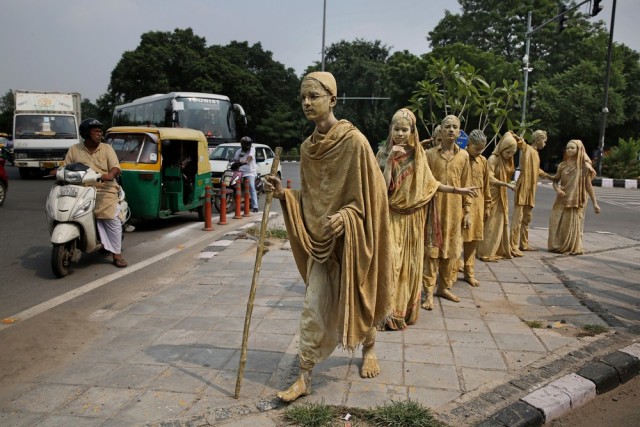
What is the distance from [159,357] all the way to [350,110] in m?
41.6

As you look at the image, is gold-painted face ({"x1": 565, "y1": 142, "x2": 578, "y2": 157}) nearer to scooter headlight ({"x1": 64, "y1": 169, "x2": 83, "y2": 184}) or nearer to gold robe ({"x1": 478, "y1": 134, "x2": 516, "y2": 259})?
gold robe ({"x1": 478, "y1": 134, "x2": 516, "y2": 259})

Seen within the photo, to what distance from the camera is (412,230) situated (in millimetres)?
4758

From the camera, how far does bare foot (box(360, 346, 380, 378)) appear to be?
142 inches

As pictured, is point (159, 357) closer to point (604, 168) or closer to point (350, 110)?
point (604, 168)

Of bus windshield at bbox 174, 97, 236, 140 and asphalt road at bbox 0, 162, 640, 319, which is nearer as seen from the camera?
asphalt road at bbox 0, 162, 640, 319

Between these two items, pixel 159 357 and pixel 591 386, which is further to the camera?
pixel 159 357

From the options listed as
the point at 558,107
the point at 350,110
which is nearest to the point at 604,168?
the point at 558,107

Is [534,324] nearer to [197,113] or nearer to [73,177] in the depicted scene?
[73,177]

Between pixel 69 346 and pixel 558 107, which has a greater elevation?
pixel 558 107

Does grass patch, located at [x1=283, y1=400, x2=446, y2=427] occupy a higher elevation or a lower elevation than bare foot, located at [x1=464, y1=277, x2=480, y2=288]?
higher

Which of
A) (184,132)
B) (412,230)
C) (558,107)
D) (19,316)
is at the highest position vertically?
(558,107)

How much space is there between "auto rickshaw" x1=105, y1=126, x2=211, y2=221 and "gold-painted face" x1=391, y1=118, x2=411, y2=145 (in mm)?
5893

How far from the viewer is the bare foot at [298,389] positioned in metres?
3.21

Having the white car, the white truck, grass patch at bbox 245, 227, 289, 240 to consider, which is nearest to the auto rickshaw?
grass patch at bbox 245, 227, 289, 240
